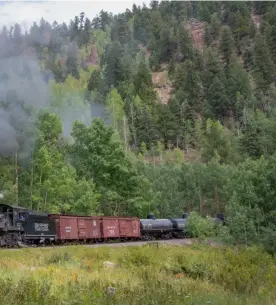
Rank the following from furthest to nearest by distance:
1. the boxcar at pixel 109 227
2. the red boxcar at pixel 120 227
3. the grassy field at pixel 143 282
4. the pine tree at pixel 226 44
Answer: the pine tree at pixel 226 44
the red boxcar at pixel 120 227
the boxcar at pixel 109 227
the grassy field at pixel 143 282

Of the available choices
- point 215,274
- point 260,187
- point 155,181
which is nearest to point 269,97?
point 155,181

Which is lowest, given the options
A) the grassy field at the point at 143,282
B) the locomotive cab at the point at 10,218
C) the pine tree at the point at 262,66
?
the grassy field at the point at 143,282

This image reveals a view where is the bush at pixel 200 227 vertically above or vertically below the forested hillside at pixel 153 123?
below

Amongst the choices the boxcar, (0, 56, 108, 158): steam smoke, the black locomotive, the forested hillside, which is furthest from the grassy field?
the boxcar

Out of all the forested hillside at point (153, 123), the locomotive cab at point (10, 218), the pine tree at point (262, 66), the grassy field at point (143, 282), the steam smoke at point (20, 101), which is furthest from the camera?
the pine tree at point (262, 66)

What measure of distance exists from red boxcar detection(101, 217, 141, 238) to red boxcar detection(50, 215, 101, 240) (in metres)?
0.69

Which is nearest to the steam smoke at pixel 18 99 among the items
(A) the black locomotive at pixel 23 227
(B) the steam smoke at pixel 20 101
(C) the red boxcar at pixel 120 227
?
(B) the steam smoke at pixel 20 101

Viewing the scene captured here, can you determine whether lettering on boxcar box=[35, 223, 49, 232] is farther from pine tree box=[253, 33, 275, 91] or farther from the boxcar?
pine tree box=[253, 33, 275, 91]

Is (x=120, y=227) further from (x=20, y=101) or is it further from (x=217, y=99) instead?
(x=217, y=99)

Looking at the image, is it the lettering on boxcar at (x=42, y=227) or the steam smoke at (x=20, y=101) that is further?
the steam smoke at (x=20, y=101)

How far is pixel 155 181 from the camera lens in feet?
210

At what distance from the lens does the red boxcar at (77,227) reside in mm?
30375

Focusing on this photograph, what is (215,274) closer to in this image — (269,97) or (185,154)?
(185,154)

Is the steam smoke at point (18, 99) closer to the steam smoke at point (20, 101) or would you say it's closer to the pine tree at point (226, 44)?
the steam smoke at point (20, 101)
